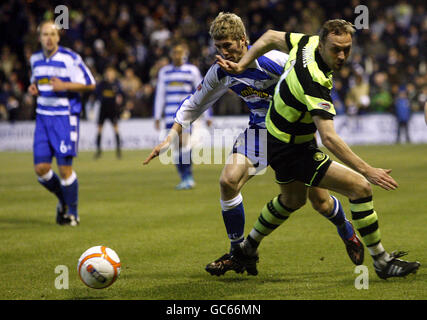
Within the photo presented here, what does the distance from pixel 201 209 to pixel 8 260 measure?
3.63 meters

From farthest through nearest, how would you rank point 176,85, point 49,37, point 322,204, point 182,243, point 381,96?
point 381,96 < point 176,85 < point 49,37 < point 182,243 < point 322,204

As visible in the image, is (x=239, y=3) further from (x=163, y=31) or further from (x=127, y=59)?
(x=127, y=59)

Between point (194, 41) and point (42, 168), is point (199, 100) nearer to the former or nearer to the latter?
point (42, 168)

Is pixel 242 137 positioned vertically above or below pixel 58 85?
below

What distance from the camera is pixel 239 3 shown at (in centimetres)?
2739

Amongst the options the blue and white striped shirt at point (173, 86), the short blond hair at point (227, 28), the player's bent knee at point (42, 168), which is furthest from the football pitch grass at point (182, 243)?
the short blond hair at point (227, 28)

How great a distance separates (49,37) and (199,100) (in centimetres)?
327

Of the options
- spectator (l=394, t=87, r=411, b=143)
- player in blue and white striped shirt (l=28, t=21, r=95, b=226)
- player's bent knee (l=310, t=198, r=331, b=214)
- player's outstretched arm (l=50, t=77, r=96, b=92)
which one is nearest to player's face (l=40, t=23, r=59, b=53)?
player in blue and white striped shirt (l=28, t=21, r=95, b=226)

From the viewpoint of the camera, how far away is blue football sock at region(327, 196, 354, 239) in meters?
5.87

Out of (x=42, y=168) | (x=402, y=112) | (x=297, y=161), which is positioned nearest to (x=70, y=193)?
(x=42, y=168)

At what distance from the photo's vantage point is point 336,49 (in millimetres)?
4914

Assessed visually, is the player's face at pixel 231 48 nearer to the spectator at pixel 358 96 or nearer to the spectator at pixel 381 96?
the spectator at pixel 358 96

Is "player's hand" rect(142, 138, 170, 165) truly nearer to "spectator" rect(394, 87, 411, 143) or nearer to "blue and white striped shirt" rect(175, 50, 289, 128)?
"blue and white striped shirt" rect(175, 50, 289, 128)
